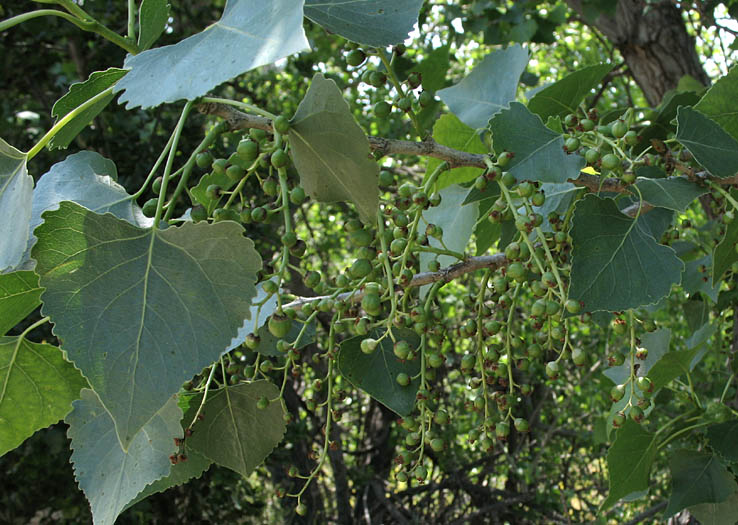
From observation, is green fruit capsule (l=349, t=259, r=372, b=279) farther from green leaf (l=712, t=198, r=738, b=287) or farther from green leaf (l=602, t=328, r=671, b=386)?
green leaf (l=602, t=328, r=671, b=386)

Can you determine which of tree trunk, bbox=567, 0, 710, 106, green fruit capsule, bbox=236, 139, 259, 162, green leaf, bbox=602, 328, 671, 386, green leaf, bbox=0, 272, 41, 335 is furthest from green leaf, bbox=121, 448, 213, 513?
tree trunk, bbox=567, 0, 710, 106

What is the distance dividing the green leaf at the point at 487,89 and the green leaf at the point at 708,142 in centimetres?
30

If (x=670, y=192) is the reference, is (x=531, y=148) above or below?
above

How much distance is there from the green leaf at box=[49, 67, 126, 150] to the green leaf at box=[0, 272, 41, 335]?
15 centimetres

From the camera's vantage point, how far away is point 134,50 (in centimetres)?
75

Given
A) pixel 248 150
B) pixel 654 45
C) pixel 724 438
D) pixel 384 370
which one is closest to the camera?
pixel 248 150

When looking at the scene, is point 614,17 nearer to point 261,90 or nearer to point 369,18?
point 369,18

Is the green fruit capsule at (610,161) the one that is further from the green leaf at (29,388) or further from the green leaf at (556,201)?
the green leaf at (29,388)

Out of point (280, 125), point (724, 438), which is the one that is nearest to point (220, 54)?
point (280, 125)

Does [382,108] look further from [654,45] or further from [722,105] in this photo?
[654,45]

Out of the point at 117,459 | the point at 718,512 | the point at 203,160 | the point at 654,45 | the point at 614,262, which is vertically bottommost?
the point at 718,512

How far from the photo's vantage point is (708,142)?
2.67ft

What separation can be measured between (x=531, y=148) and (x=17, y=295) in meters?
0.59

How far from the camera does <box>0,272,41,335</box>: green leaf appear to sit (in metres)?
0.77
